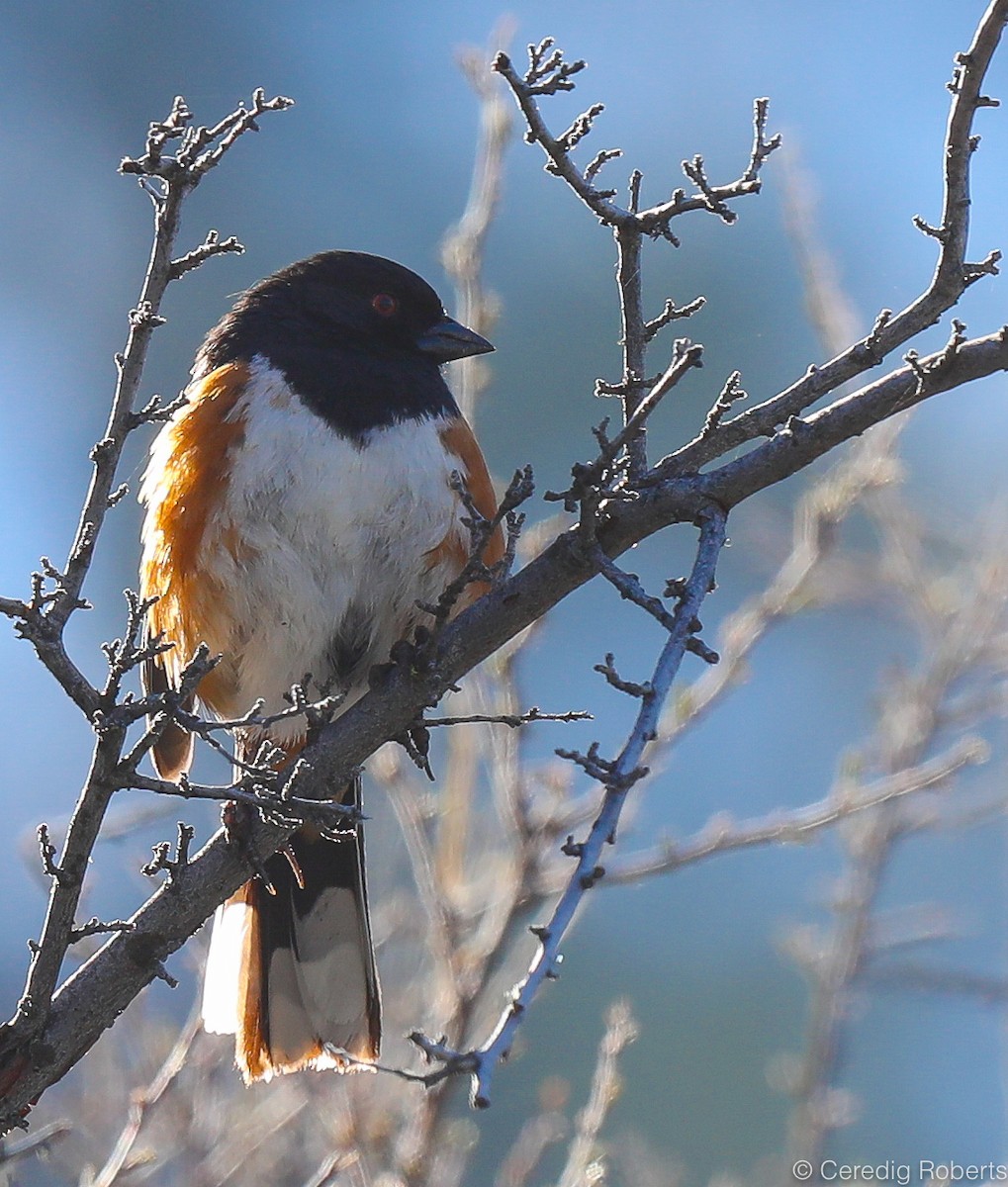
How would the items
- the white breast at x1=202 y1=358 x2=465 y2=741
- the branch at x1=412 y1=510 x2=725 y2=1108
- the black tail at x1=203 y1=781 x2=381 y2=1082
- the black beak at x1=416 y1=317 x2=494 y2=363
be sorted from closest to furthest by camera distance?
the branch at x1=412 y1=510 x2=725 y2=1108 → the white breast at x1=202 y1=358 x2=465 y2=741 → the black tail at x1=203 y1=781 x2=381 y2=1082 → the black beak at x1=416 y1=317 x2=494 y2=363

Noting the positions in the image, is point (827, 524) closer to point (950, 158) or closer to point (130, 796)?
point (950, 158)

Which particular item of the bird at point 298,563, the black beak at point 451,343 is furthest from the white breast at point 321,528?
the black beak at point 451,343

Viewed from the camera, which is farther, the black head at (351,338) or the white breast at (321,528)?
the black head at (351,338)

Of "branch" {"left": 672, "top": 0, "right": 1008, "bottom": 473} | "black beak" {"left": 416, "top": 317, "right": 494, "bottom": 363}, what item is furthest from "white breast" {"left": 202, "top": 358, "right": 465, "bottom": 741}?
"branch" {"left": 672, "top": 0, "right": 1008, "bottom": 473}

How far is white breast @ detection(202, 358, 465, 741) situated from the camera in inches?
105

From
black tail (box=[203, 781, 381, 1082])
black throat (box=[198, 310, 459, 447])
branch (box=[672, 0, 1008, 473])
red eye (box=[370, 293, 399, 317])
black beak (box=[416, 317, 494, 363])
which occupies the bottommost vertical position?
black tail (box=[203, 781, 381, 1082])

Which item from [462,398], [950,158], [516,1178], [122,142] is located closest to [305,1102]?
[516,1178]

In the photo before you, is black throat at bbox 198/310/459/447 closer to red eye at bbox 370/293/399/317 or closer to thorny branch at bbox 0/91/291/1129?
red eye at bbox 370/293/399/317

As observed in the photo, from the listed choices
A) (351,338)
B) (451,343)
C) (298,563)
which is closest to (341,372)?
(351,338)

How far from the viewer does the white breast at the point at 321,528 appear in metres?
2.68

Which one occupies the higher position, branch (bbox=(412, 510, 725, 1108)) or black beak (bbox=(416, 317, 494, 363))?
black beak (bbox=(416, 317, 494, 363))

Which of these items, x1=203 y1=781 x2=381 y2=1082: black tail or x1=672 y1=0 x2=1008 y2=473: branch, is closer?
x1=672 y1=0 x2=1008 y2=473: branch

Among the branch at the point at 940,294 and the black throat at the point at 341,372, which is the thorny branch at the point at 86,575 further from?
the black throat at the point at 341,372

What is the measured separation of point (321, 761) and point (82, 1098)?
1373mm
